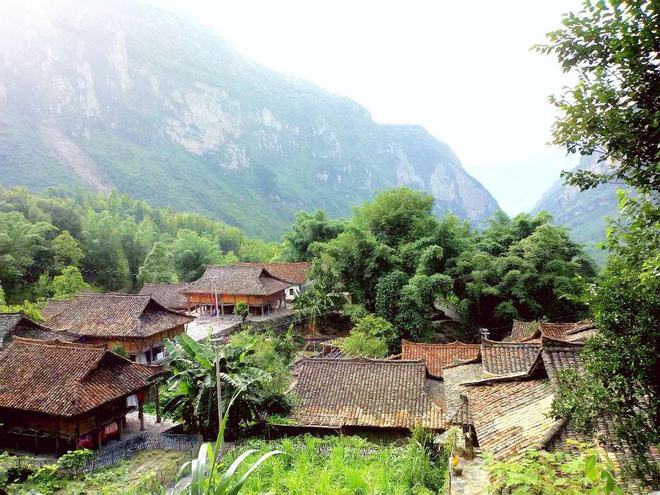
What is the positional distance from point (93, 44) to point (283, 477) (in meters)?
151

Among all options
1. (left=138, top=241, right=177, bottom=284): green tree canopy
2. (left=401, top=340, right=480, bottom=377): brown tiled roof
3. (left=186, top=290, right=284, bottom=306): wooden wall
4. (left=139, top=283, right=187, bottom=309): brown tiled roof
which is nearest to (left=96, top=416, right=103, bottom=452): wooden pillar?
(left=401, top=340, right=480, bottom=377): brown tiled roof

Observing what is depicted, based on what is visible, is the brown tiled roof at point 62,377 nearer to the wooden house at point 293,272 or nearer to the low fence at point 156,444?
the low fence at point 156,444

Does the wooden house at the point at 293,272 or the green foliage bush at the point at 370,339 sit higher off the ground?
the wooden house at the point at 293,272

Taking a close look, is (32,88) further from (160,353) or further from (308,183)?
(160,353)

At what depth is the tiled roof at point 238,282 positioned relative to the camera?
131 feet

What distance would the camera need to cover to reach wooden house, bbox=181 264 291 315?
39872 mm

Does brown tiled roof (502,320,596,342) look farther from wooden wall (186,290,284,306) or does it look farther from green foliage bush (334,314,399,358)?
wooden wall (186,290,284,306)

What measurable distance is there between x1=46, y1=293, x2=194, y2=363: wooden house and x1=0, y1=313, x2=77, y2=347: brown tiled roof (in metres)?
1.87

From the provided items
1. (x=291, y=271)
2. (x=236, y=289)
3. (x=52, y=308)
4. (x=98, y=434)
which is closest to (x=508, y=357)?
(x=98, y=434)

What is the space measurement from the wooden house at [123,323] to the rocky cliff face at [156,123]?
70.7 m

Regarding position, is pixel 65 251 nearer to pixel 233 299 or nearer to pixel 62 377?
pixel 233 299

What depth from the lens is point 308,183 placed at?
15962cm

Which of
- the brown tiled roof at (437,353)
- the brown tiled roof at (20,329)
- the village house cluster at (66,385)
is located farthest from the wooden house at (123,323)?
the brown tiled roof at (437,353)

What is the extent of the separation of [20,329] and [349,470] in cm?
2248
